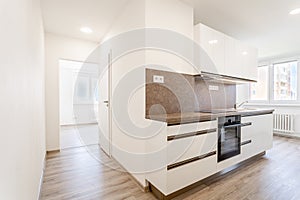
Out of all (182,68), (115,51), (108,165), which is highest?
(115,51)

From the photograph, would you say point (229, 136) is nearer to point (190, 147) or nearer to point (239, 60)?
point (190, 147)

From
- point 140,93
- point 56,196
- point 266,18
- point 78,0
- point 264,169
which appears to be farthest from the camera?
point 266,18

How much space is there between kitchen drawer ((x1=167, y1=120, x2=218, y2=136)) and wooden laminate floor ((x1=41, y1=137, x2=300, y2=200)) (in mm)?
734

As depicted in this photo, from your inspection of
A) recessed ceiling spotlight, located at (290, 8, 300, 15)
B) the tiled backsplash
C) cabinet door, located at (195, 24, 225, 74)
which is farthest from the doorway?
recessed ceiling spotlight, located at (290, 8, 300, 15)

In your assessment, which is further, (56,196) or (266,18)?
(266,18)

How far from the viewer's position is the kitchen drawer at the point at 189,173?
5.14 feet

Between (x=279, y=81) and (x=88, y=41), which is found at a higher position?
(x=88, y=41)

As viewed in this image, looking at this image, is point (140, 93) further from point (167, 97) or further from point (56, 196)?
point (56, 196)

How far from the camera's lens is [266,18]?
253 cm

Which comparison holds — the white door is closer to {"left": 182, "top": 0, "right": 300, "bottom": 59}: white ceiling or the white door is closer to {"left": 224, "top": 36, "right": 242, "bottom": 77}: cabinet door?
{"left": 182, "top": 0, "right": 300, "bottom": 59}: white ceiling

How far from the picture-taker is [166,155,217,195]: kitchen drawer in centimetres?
157

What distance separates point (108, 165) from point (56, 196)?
89 centimetres

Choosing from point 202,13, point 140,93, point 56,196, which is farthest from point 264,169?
point 56,196

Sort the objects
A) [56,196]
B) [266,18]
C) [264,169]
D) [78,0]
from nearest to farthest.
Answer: [56,196] < [78,0] < [264,169] < [266,18]
